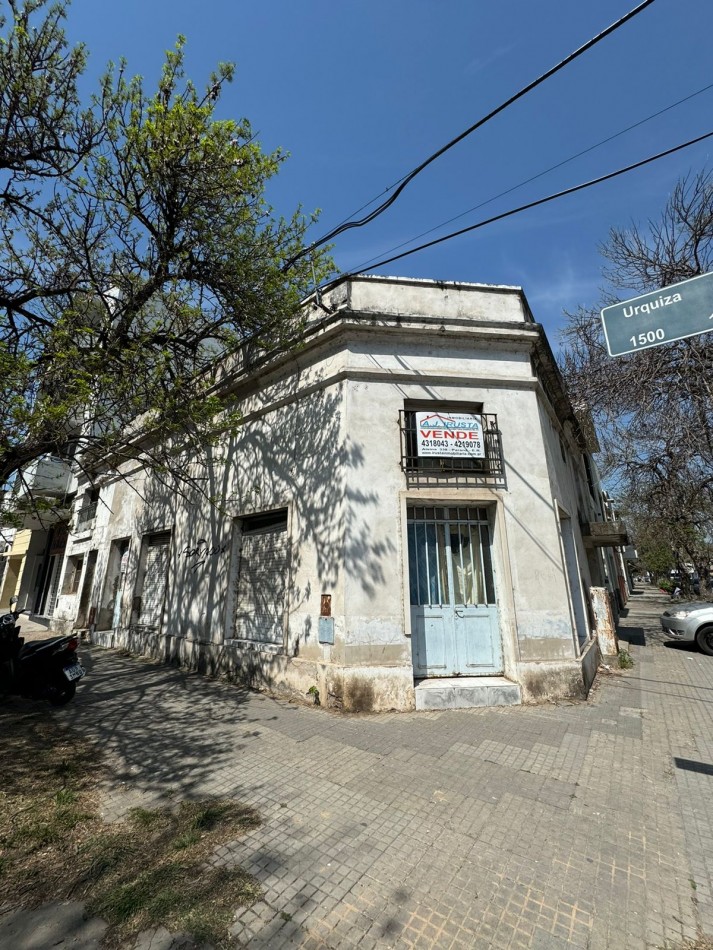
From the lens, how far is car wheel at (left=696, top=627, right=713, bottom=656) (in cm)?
1065

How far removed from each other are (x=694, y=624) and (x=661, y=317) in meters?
10.4

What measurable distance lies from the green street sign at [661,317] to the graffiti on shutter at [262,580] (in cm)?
599

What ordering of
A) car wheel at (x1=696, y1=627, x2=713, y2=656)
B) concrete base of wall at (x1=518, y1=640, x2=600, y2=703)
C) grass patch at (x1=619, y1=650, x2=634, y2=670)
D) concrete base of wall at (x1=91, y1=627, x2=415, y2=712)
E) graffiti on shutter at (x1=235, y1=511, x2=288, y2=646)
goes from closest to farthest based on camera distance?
concrete base of wall at (x1=91, y1=627, x2=415, y2=712)
concrete base of wall at (x1=518, y1=640, x2=600, y2=703)
graffiti on shutter at (x1=235, y1=511, x2=288, y2=646)
grass patch at (x1=619, y1=650, x2=634, y2=670)
car wheel at (x1=696, y1=627, x2=713, y2=656)

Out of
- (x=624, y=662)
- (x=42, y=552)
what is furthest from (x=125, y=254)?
(x=42, y=552)

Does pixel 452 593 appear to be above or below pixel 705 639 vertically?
above

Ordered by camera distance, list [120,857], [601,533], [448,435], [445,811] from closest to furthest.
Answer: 1. [120,857]
2. [445,811]
3. [448,435]
4. [601,533]

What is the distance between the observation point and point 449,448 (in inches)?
284

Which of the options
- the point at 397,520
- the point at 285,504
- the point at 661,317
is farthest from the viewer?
the point at 285,504

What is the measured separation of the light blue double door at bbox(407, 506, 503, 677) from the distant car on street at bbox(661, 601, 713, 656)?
7638 millimetres

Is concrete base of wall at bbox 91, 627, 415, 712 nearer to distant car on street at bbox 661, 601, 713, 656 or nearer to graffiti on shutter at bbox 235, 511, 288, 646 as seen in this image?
graffiti on shutter at bbox 235, 511, 288, 646

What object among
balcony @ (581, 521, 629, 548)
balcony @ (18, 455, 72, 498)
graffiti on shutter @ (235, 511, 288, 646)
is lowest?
graffiti on shutter @ (235, 511, 288, 646)

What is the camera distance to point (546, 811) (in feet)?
11.7

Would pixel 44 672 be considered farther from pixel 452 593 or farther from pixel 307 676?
pixel 452 593

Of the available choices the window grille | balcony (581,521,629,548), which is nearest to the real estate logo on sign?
balcony (581,521,629,548)
